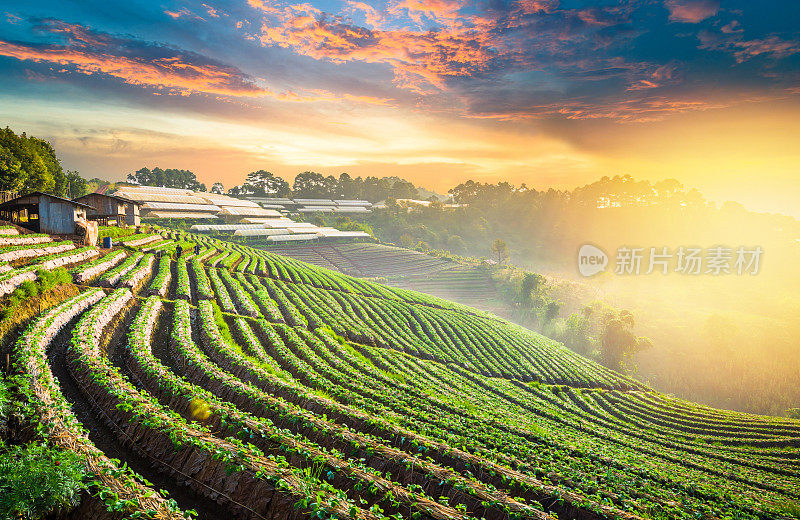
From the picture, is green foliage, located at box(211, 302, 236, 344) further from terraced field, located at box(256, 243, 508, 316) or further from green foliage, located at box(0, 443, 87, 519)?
terraced field, located at box(256, 243, 508, 316)

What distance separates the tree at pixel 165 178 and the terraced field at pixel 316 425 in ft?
480

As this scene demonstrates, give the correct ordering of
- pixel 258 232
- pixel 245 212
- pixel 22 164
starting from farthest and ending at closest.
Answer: pixel 245 212, pixel 258 232, pixel 22 164

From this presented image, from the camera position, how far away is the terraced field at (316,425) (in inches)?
418

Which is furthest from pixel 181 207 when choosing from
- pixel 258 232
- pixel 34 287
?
pixel 34 287

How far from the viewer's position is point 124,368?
1773cm

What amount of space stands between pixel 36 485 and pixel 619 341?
8527 cm

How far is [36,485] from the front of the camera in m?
7.76

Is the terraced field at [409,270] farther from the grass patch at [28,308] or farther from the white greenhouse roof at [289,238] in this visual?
the grass patch at [28,308]

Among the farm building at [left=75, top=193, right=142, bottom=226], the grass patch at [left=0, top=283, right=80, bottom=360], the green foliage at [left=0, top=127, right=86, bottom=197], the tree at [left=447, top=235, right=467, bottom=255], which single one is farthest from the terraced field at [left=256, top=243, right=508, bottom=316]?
the grass patch at [left=0, top=283, right=80, bottom=360]

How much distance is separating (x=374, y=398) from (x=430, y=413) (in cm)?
335

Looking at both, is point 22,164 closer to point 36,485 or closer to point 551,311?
point 36,485

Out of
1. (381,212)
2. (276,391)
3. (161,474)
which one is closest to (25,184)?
(276,391)

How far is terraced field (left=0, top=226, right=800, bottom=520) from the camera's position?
34.9 feet

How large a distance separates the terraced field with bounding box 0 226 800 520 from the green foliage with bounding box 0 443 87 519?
0.56 metres
